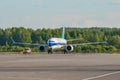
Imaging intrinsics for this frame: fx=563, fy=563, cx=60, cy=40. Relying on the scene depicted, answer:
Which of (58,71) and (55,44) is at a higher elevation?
(55,44)

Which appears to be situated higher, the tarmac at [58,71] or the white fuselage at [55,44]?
the white fuselage at [55,44]

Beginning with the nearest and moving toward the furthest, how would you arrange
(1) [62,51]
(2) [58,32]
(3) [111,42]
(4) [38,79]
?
1. (4) [38,79]
2. (1) [62,51]
3. (3) [111,42]
4. (2) [58,32]

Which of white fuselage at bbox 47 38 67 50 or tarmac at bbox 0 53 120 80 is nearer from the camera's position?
tarmac at bbox 0 53 120 80

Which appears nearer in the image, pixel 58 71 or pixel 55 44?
pixel 58 71

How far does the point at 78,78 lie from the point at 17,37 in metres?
166

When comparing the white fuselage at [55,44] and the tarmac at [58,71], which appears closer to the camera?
the tarmac at [58,71]

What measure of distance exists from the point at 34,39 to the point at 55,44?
97026 mm

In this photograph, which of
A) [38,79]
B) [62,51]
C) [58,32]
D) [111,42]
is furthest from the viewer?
[58,32]

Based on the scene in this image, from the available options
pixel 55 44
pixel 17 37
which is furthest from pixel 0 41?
pixel 55 44

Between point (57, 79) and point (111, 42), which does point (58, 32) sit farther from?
point (57, 79)

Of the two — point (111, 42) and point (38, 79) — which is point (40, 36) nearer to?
point (111, 42)

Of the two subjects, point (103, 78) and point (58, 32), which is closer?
point (103, 78)

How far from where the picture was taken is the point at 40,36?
195 meters

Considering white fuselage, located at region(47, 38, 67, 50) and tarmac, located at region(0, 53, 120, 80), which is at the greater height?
white fuselage, located at region(47, 38, 67, 50)
